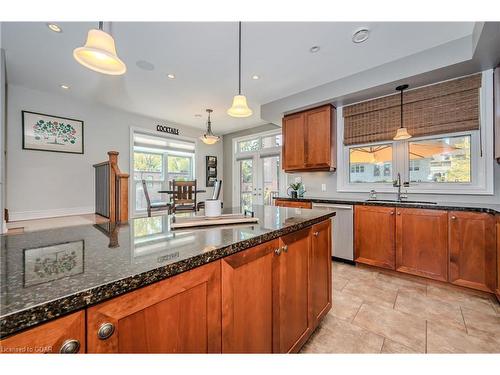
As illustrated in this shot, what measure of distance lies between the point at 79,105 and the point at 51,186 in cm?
162

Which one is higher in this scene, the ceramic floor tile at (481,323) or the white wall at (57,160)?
the white wall at (57,160)

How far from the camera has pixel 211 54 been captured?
262 cm

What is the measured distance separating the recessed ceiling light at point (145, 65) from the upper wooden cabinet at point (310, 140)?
2.28m

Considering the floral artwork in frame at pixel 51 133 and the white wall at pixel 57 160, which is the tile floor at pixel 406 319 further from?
the floral artwork in frame at pixel 51 133

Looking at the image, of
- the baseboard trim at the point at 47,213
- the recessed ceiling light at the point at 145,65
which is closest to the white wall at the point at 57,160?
the baseboard trim at the point at 47,213

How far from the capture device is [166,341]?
65cm

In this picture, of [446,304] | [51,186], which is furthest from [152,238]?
[51,186]

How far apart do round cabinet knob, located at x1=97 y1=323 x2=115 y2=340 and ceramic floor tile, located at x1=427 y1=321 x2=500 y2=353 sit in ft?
6.60

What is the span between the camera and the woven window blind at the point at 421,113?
254cm

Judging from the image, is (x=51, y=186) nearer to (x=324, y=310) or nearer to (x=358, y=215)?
(x=324, y=310)

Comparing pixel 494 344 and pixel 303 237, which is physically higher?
pixel 303 237

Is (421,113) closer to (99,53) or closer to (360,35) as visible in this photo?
(360,35)

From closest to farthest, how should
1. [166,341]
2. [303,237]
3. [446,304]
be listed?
[166,341] < [303,237] < [446,304]

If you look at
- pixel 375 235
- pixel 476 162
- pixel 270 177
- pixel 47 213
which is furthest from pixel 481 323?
pixel 47 213
